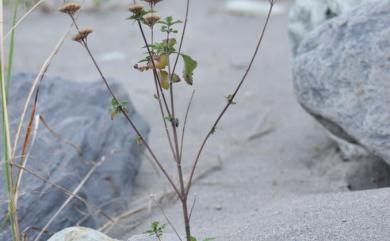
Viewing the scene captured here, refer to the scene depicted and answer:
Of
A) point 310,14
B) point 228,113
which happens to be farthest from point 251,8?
point 310,14

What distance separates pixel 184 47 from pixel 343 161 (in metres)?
2.95

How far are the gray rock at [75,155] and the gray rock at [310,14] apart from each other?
1.03m

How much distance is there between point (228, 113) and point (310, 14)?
1.11 metres

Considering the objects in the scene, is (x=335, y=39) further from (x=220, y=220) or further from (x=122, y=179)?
(x=122, y=179)

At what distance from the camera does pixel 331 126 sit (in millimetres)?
3197

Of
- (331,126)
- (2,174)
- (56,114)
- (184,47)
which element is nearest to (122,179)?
(56,114)

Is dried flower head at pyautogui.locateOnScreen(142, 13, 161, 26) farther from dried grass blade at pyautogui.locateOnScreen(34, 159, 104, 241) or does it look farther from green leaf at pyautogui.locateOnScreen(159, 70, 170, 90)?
dried grass blade at pyautogui.locateOnScreen(34, 159, 104, 241)

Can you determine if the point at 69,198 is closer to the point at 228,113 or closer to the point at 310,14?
the point at 310,14

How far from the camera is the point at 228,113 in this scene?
4.79 m

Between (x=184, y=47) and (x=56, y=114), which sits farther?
(x=184, y=47)

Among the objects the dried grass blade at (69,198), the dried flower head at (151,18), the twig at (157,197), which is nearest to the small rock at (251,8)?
the twig at (157,197)

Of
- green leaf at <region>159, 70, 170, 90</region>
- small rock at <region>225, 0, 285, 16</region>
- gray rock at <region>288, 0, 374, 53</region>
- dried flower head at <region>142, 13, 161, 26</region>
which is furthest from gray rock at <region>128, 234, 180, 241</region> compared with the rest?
small rock at <region>225, 0, 285, 16</region>

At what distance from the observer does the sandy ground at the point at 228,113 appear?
3.31 meters

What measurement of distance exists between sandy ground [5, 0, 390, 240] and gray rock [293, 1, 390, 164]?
0.38 m
